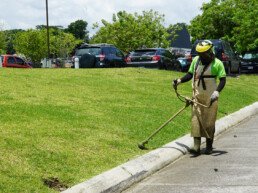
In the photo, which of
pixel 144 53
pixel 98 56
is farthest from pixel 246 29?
pixel 98 56

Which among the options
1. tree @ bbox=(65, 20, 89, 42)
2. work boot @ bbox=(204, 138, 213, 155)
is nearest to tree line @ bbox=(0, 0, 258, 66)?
work boot @ bbox=(204, 138, 213, 155)

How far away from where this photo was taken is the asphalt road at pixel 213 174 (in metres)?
6.40

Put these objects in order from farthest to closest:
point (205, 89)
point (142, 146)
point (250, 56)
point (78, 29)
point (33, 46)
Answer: point (78, 29) < point (33, 46) < point (250, 56) < point (205, 89) < point (142, 146)

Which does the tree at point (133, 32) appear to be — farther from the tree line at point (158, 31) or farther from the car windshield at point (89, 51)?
the car windshield at point (89, 51)

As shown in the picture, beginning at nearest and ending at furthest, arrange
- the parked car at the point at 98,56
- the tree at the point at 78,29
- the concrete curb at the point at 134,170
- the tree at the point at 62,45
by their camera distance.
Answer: the concrete curb at the point at 134,170 < the parked car at the point at 98,56 < the tree at the point at 62,45 < the tree at the point at 78,29

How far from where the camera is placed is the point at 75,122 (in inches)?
379

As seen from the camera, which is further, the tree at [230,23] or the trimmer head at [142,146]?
the tree at [230,23]

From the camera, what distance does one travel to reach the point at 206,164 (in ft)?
26.2

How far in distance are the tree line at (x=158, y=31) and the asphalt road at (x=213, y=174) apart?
87.1 ft

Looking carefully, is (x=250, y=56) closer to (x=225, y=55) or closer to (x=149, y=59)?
(x=225, y=55)

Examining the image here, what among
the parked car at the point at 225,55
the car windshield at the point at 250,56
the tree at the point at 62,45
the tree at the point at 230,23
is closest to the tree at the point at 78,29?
the tree at the point at 62,45

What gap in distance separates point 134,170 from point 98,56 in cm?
1764

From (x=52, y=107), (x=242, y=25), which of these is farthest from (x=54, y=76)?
(x=242, y=25)

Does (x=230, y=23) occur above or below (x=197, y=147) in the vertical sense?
above
